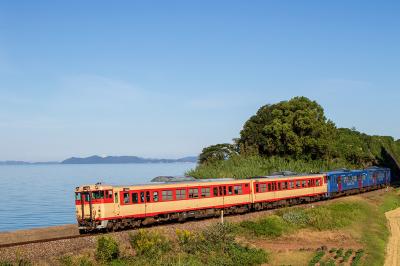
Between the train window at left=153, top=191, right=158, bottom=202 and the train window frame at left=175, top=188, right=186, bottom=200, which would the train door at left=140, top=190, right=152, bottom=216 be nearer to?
the train window at left=153, top=191, right=158, bottom=202

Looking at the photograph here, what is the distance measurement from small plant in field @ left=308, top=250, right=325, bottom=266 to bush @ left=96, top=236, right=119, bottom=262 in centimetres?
1182

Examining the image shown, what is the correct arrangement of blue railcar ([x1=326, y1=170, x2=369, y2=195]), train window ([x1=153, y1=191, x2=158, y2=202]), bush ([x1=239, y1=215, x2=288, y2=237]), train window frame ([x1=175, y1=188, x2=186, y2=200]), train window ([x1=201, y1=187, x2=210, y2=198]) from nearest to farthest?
train window ([x1=153, y1=191, x2=158, y2=202]) → train window frame ([x1=175, y1=188, x2=186, y2=200]) → bush ([x1=239, y1=215, x2=288, y2=237]) → train window ([x1=201, y1=187, x2=210, y2=198]) → blue railcar ([x1=326, y1=170, x2=369, y2=195])

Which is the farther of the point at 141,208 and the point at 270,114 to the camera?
the point at 270,114

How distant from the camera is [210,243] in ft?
98.9

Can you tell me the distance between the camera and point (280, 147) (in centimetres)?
7612

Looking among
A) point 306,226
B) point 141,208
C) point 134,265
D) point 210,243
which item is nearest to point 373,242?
point 306,226

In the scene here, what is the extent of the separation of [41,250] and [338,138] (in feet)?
249

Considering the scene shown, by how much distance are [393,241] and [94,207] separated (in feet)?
80.5

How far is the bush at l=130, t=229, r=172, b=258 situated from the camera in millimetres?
26531

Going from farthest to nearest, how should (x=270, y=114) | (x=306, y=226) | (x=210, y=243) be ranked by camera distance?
1. (x=270, y=114)
2. (x=306, y=226)
3. (x=210, y=243)

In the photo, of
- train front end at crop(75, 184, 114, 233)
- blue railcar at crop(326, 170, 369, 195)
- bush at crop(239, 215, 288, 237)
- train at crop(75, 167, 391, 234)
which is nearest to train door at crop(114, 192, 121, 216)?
train at crop(75, 167, 391, 234)

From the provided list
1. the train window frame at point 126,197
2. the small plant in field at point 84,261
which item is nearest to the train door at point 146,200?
the train window frame at point 126,197

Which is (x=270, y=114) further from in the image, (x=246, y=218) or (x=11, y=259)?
(x=11, y=259)

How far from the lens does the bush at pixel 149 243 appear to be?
87.0 ft
